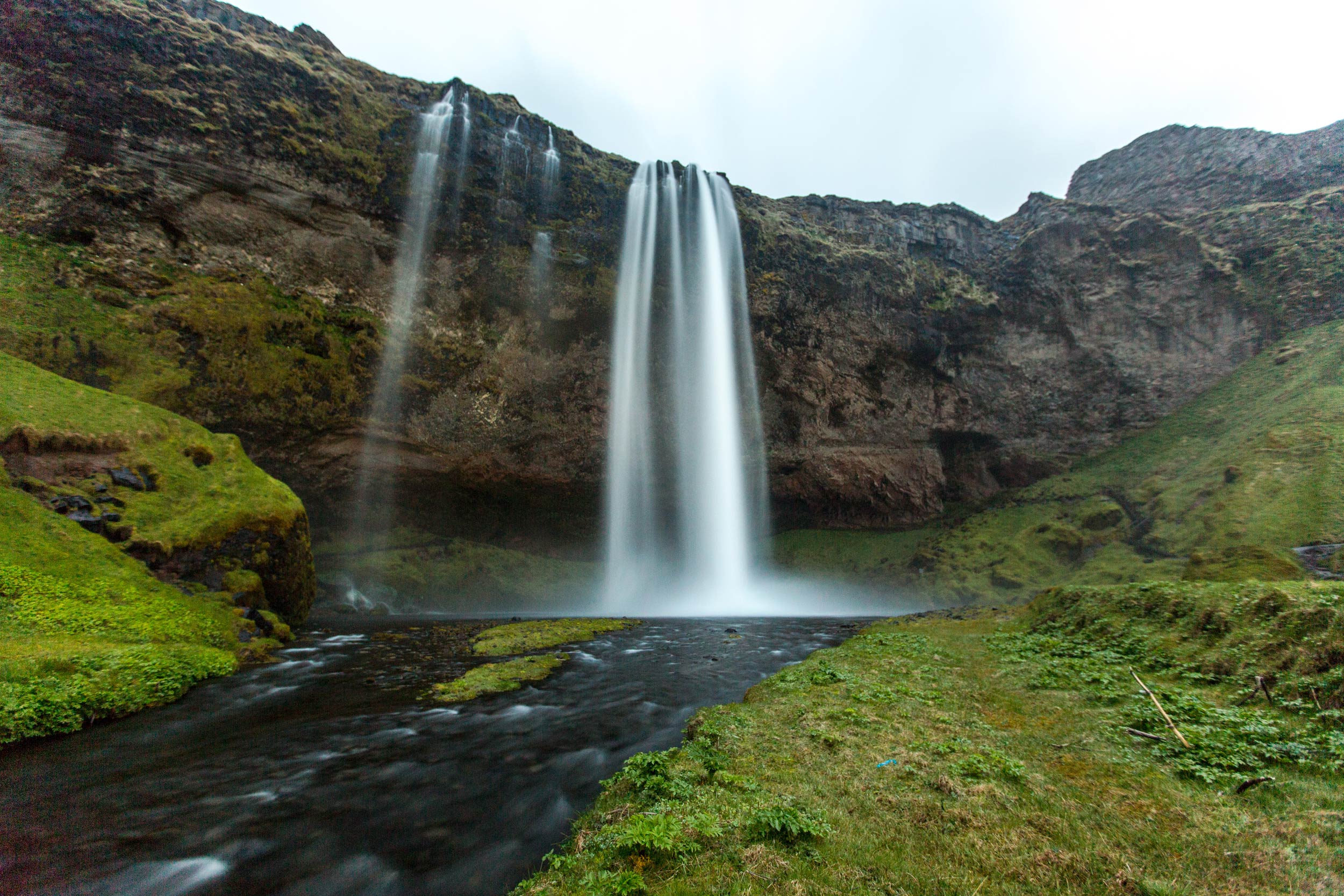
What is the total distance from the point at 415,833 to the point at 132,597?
13267 mm

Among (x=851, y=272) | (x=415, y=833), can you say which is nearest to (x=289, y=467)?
(x=415, y=833)

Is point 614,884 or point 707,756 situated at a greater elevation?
point 614,884

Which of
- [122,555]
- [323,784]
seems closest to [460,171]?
[122,555]

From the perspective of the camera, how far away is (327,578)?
1454 inches

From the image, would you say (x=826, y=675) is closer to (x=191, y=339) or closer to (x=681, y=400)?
(x=681, y=400)

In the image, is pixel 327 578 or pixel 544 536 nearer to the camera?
pixel 327 578

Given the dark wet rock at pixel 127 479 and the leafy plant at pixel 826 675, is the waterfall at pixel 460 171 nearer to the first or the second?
the dark wet rock at pixel 127 479

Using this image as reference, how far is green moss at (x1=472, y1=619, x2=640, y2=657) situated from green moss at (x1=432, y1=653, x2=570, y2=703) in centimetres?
188

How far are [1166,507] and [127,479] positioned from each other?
6314cm

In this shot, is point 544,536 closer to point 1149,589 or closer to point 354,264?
point 354,264

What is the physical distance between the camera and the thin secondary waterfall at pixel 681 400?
43750mm

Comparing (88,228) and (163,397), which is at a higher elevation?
(88,228)

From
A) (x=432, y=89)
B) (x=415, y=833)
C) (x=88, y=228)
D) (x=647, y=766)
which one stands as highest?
(x=432, y=89)

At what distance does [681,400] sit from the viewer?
152ft
